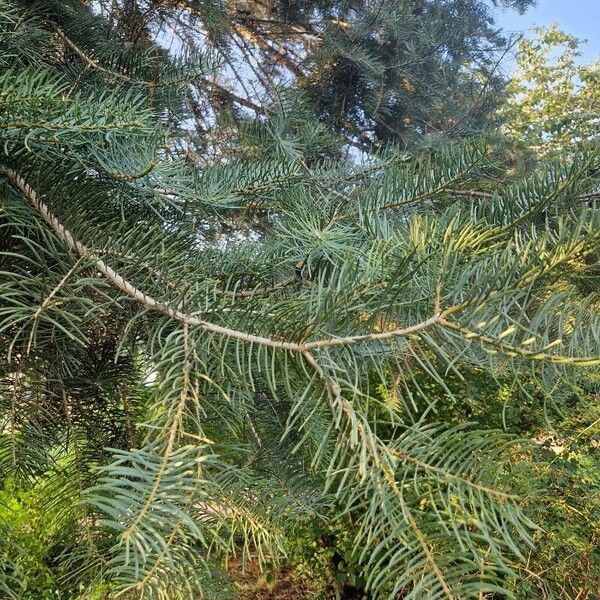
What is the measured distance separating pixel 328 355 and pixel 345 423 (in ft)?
0.12

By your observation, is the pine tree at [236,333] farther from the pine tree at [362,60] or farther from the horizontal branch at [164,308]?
the pine tree at [362,60]

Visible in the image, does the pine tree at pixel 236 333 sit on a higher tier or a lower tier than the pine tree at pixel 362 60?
lower

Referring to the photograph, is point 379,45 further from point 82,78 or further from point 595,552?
point 595,552

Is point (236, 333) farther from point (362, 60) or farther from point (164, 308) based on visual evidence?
point (362, 60)

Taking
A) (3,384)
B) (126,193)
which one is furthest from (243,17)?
(3,384)

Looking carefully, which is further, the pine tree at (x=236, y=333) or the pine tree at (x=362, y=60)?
the pine tree at (x=362, y=60)

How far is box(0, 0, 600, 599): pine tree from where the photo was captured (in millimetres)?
200

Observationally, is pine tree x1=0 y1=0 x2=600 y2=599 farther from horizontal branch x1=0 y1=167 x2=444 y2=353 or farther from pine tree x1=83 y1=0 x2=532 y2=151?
pine tree x1=83 y1=0 x2=532 y2=151

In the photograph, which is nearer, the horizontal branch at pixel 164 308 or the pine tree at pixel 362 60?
the horizontal branch at pixel 164 308

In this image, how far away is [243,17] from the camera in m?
1.05

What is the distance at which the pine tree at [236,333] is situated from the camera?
0.65 ft

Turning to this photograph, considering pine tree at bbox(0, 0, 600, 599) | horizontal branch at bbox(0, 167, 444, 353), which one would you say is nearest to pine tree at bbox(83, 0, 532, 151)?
pine tree at bbox(0, 0, 600, 599)

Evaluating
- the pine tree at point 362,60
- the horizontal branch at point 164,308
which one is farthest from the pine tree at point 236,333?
the pine tree at point 362,60

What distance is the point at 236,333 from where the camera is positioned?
0.25 metres
